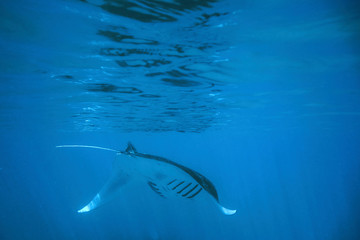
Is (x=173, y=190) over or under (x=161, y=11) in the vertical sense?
under

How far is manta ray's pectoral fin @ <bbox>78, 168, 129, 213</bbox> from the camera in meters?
7.33

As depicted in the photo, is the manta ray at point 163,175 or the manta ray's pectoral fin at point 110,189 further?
the manta ray's pectoral fin at point 110,189

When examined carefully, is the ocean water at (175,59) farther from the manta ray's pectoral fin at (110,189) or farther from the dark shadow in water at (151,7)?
the manta ray's pectoral fin at (110,189)

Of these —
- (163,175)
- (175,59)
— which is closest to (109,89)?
(175,59)

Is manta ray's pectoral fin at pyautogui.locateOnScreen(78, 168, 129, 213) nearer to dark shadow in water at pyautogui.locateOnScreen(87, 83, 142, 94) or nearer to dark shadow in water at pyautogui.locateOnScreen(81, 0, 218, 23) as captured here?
dark shadow in water at pyautogui.locateOnScreen(81, 0, 218, 23)

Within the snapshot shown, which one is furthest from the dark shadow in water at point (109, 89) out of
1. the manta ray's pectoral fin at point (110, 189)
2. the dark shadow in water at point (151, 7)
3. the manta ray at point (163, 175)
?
the dark shadow in water at point (151, 7)

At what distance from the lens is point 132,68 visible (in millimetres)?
9594

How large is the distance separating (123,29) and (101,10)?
3.25 ft

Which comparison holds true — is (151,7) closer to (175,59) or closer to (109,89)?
(175,59)

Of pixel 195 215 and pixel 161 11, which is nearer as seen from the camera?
pixel 161 11

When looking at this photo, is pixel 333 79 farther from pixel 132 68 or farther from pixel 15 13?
pixel 15 13

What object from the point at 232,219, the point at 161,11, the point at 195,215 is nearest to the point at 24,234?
the point at 195,215

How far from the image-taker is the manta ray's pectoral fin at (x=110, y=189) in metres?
7.33

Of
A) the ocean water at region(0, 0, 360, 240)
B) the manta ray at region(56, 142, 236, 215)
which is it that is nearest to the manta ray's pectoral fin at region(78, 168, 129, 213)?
the manta ray at region(56, 142, 236, 215)
